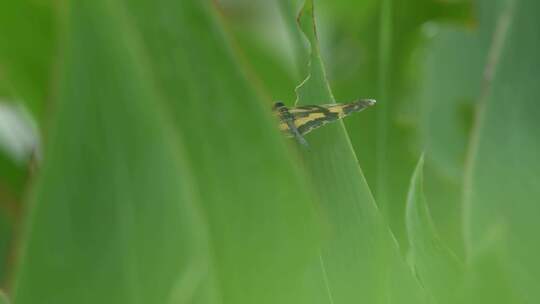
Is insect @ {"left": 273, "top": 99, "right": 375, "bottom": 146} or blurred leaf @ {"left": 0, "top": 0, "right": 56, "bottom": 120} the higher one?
blurred leaf @ {"left": 0, "top": 0, "right": 56, "bottom": 120}

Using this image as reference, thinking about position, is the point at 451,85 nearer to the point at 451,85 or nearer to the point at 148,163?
the point at 451,85

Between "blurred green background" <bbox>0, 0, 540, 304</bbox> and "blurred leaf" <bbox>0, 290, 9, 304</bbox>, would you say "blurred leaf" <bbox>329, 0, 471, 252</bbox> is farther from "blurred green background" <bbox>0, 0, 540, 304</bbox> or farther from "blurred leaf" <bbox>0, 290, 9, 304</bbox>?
"blurred leaf" <bbox>0, 290, 9, 304</bbox>

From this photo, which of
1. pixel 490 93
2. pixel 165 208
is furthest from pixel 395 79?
pixel 165 208

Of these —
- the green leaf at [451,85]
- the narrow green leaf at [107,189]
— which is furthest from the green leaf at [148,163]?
the green leaf at [451,85]

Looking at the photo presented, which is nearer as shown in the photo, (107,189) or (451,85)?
(107,189)

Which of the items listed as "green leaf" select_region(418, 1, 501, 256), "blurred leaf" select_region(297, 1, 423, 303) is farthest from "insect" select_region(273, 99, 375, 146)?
"green leaf" select_region(418, 1, 501, 256)

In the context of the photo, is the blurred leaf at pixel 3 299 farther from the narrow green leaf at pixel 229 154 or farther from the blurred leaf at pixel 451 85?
the blurred leaf at pixel 451 85

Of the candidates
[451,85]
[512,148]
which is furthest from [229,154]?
[451,85]
